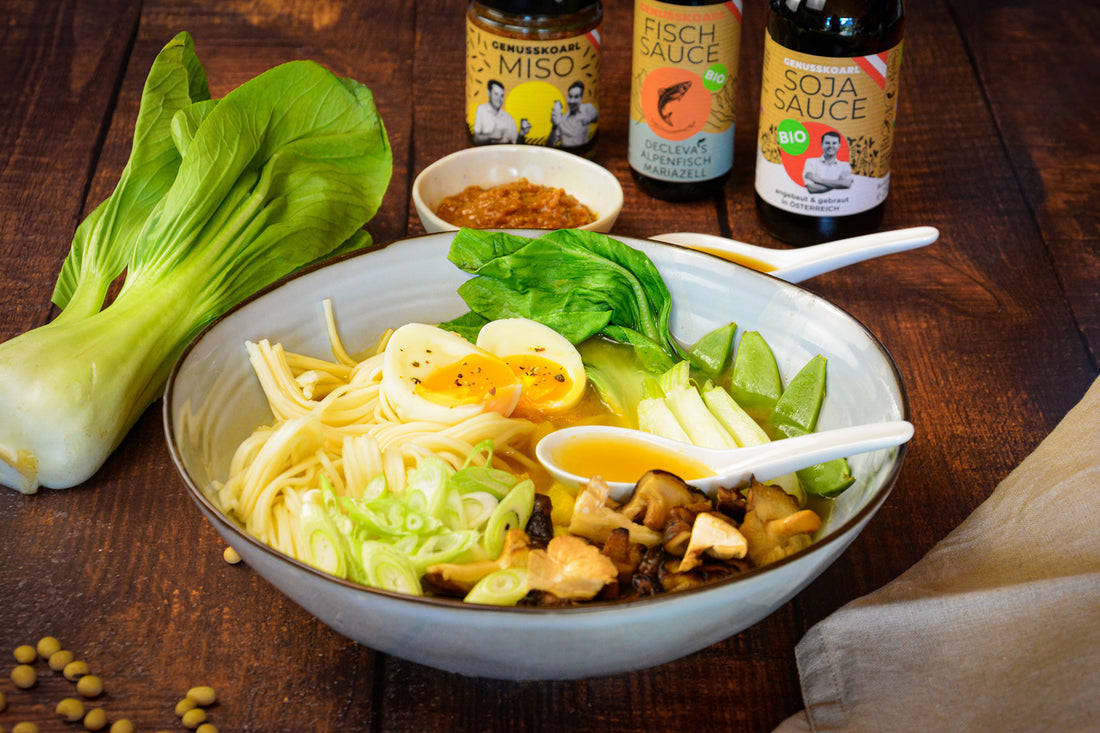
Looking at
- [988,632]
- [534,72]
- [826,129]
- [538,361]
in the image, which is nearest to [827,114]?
[826,129]

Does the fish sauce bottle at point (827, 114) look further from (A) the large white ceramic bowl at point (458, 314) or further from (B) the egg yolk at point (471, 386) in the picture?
(B) the egg yolk at point (471, 386)

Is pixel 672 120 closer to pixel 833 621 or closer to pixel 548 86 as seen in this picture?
pixel 548 86

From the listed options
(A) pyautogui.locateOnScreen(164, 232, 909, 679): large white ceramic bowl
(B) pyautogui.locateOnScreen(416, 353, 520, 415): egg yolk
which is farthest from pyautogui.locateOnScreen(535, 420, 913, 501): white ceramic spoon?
(B) pyautogui.locateOnScreen(416, 353, 520, 415): egg yolk

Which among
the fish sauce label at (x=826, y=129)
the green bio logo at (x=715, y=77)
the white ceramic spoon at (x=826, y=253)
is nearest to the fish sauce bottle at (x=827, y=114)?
the fish sauce label at (x=826, y=129)

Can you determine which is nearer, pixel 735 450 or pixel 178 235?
pixel 735 450

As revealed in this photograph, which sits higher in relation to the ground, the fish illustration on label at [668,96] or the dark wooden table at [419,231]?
the fish illustration on label at [668,96]

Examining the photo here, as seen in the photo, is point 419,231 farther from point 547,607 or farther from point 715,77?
point 547,607
